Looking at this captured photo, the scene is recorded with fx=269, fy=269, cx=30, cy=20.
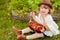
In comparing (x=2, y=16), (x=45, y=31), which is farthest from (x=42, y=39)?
(x=2, y=16)

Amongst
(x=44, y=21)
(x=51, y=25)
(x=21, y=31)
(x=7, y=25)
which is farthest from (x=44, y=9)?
(x=7, y=25)

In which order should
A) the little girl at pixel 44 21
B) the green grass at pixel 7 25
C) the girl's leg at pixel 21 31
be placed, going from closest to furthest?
the little girl at pixel 44 21 < the girl's leg at pixel 21 31 < the green grass at pixel 7 25

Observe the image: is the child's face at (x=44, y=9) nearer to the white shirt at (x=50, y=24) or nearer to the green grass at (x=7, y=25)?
the white shirt at (x=50, y=24)

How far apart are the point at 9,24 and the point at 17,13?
0.35m

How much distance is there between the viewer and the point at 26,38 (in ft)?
17.3

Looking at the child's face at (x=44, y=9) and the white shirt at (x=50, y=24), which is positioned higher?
the child's face at (x=44, y=9)

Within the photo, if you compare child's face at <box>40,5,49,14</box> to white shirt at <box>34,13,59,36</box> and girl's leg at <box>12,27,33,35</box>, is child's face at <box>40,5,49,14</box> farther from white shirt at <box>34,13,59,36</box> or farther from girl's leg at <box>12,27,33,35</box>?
girl's leg at <box>12,27,33,35</box>

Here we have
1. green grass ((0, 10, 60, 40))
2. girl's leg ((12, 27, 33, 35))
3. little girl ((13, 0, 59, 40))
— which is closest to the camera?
little girl ((13, 0, 59, 40))

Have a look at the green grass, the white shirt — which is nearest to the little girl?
the white shirt

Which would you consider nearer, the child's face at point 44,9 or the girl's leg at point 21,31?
the child's face at point 44,9

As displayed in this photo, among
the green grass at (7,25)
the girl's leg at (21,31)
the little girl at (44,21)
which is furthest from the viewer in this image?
the green grass at (7,25)

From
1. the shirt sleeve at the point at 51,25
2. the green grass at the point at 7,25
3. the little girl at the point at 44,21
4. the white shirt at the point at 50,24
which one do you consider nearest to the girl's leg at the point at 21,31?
the little girl at the point at 44,21

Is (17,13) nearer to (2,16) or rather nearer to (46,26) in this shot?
(2,16)

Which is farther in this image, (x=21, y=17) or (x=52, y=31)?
(x=21, y=17)
